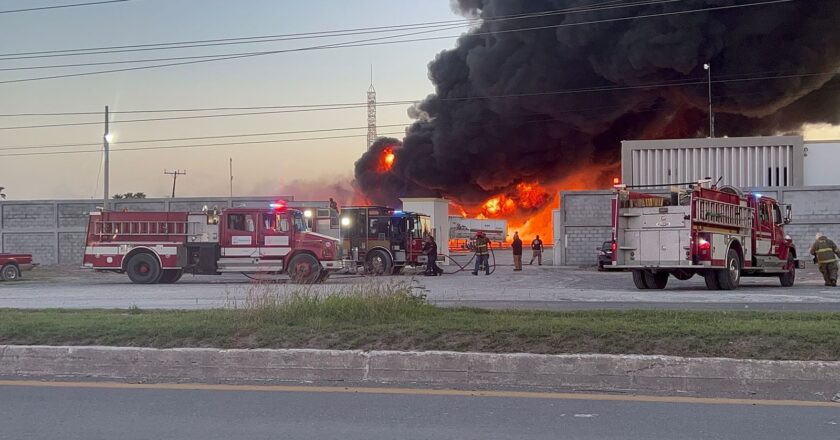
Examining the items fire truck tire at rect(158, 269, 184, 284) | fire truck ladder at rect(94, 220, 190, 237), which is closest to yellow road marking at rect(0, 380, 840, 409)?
fire truck ladder at rect(94, 220, 190, 237)

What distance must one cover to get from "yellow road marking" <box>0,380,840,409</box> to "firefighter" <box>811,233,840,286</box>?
14.3 m

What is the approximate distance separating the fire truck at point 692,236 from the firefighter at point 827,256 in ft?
3.03

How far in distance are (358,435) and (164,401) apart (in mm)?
1883

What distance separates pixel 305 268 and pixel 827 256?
41.3 ft

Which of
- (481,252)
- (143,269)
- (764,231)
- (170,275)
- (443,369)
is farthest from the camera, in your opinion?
(481,252)

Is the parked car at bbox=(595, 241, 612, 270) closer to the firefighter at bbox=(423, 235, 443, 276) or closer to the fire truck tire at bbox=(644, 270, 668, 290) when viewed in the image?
the firefighter at bbox=(423, 235, 443, 276)

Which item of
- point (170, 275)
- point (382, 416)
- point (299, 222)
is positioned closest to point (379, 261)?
point (299, 222)

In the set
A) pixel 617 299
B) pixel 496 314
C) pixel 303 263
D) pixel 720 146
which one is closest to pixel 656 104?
pixel 720 146

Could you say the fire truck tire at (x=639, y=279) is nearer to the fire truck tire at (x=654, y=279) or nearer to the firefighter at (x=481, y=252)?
the fire truck tire at (x=654, y=279)

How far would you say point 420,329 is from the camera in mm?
7930

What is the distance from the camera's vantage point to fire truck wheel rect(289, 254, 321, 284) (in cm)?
2132

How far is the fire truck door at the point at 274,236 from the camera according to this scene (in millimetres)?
22234

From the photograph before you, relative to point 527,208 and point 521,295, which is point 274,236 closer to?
point 521,295

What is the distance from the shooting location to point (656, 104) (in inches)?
1953
